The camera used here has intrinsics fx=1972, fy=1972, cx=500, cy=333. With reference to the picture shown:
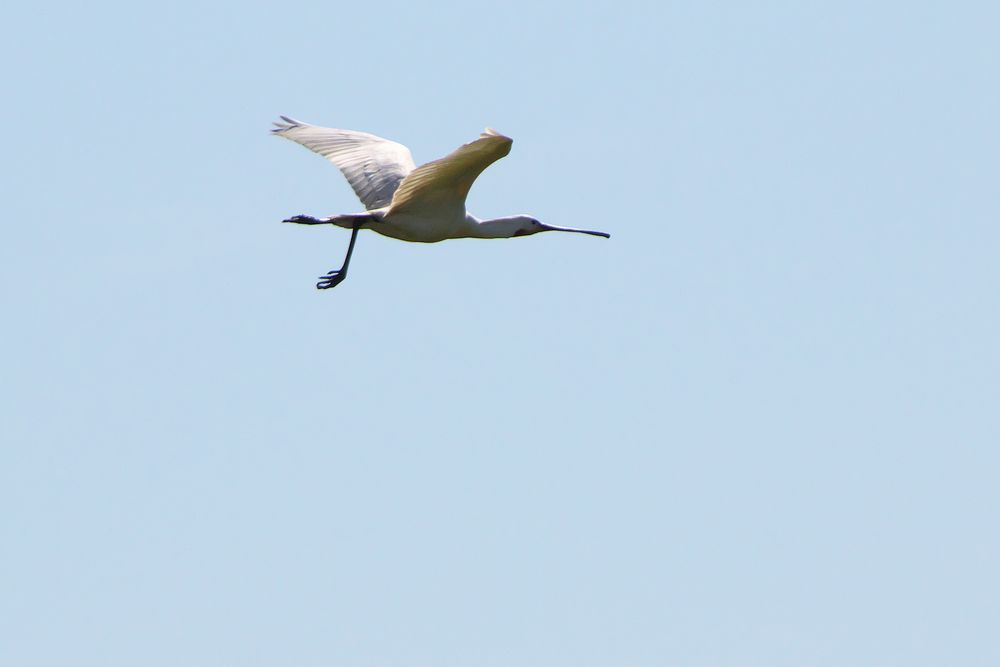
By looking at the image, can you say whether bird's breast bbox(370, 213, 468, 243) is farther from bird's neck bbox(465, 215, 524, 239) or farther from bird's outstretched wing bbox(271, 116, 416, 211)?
bird's outstretched wing bbox(271, 116, 416, 211)

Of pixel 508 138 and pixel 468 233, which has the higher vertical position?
pixel 508 138

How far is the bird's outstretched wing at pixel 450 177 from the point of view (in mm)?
25438

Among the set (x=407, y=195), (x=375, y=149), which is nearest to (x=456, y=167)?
(x=407, y=195)

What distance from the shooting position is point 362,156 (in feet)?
105

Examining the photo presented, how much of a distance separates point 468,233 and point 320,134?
478cm

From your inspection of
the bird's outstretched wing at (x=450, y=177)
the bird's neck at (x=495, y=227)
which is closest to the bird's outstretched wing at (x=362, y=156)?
the bird's neck at (x=495, y=227)

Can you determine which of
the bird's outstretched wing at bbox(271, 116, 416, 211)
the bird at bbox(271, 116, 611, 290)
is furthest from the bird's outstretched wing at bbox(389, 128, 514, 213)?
the bird's outstretched wing at bbox(271, 116, 416, 211)

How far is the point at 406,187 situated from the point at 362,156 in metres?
4.69

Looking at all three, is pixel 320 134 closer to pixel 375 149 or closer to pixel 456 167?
pixel 375 149

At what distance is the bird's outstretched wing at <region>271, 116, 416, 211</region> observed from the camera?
30.8 meters

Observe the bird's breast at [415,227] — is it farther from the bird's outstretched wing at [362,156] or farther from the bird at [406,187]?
the bird's outstretched wing at [362,156]

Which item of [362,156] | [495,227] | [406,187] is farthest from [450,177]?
[362,156]

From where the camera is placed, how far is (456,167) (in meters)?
26.6

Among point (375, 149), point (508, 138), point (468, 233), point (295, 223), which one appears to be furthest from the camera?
point (375, 149)
